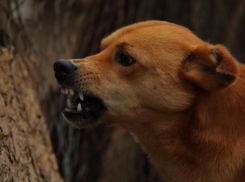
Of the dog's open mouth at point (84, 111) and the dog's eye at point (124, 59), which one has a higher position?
the dog's eye at point (124, 59)

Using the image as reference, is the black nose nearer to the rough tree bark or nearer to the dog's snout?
the dog's snout

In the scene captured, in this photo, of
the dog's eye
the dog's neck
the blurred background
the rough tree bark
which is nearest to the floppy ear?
the dog's neck

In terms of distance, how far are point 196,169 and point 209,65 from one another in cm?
72

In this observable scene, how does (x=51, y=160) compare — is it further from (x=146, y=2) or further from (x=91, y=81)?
(x=146, y=2)

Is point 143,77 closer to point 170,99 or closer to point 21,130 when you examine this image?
point 170,99

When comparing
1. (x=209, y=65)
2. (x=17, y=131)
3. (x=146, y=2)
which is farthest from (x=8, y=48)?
(x=146, y=2)

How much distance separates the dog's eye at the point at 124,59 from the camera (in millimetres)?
4266

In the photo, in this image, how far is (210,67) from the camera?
4.10m

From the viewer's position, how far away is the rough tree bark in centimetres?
426

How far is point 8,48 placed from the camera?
16.8 ft

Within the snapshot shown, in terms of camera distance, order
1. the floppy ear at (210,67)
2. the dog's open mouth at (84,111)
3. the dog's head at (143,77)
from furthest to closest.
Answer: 1. the dog's open mouth at (84,111)
2. the dog's head at (143,77)
3. the floppy ear at (210,67)

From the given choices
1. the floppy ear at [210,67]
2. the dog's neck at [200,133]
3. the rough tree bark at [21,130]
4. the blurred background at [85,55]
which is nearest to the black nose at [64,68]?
the rough tree bark at [21,130]

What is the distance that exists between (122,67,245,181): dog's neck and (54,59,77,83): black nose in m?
0.63

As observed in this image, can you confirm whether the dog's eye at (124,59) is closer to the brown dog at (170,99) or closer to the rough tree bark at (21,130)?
the brown dog at (170,99)
